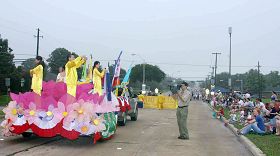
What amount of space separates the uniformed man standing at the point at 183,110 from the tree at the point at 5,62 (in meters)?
40.3

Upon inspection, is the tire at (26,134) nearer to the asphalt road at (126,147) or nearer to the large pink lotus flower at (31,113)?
the asphalt road at (126,147)

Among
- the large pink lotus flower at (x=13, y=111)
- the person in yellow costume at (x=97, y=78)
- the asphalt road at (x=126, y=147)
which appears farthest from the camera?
the person in yellow costume at (x=97, y=78)

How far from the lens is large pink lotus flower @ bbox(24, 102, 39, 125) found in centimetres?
1143

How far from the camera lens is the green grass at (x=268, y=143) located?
433 inches

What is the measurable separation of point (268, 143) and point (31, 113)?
23.4ft

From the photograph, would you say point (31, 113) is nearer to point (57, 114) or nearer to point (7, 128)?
point (57, 114)

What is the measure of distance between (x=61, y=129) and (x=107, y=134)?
5.30 feet

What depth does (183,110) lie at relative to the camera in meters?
14.1

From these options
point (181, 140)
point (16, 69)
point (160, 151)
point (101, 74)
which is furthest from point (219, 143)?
point (16, 69)

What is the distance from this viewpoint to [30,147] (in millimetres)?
10852

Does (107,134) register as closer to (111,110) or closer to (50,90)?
(111,110)

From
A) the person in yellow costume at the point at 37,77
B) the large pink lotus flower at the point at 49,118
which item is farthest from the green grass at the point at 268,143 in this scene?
the person in yellow costume at the point at 37,77

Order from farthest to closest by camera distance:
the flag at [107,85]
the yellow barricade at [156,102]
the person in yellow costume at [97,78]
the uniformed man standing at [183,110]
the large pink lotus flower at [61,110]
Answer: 1. the yellow barricade at [156,102]
2. the uniformed man standing at [183,110]
3. the flag at [107,85]
4. the person in yellow costume at [97,78]
5. the large pink lotus flower at [61,110]

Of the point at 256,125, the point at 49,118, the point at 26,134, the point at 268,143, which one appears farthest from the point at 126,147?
the point at 256,125
